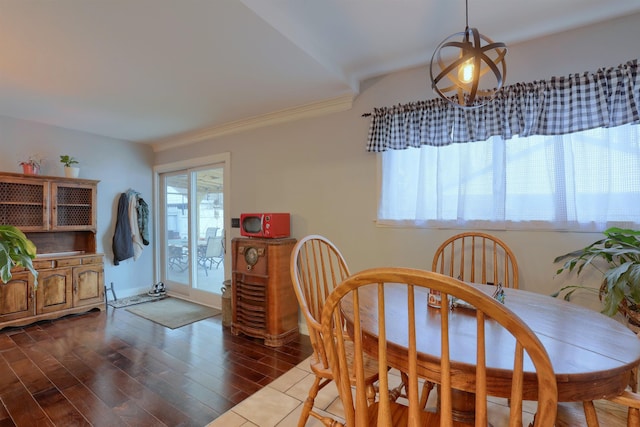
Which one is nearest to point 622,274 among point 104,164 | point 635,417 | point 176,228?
point 635,417

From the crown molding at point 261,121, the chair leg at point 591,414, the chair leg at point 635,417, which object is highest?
the crown molding at point 261,121

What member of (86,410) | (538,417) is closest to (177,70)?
(86,410)

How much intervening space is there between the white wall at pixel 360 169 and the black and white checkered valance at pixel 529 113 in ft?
0.46

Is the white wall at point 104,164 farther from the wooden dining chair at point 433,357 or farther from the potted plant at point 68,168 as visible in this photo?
the wooden dining chair at point 433,357

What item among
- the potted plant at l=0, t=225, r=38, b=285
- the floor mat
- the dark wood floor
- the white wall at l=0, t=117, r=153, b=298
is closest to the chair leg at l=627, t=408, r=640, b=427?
the dark wood floor

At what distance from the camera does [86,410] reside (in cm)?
180

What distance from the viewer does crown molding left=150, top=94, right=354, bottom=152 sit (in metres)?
2.86

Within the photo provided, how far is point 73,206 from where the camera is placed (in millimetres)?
3666

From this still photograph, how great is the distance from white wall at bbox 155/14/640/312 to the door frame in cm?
11

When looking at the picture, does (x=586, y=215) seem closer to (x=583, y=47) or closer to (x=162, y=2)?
(x=583, y=47)

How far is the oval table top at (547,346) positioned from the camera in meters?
0.77

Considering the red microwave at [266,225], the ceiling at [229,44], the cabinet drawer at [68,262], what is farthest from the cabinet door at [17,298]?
the red microwave at [266,225]

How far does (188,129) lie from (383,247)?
2965 millimetres

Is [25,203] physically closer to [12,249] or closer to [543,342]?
[12,249]
